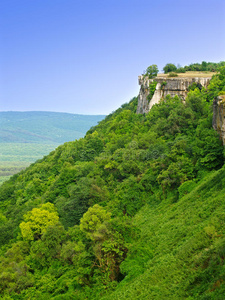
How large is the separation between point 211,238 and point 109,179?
86.8 ft

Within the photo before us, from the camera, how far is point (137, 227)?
25797 mm

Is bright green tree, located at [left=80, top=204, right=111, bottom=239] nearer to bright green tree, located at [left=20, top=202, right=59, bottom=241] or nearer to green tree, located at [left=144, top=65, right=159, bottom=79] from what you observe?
bright green tree, located at [left=20, top=202, right=59, bottom=241]

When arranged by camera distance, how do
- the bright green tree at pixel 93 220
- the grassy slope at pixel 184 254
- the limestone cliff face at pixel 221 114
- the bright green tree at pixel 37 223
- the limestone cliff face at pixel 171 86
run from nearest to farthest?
the grassy slope at pixel 184 254 → the bright green tree at pixel 93 220 → the limestone cliff face at pixel 221 114 → the bright green tree at pixel 37 223 → the limestone cliff face at pixel 171 86

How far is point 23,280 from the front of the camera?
26344 mm

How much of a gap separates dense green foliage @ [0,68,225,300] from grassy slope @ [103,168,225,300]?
6 centimetres

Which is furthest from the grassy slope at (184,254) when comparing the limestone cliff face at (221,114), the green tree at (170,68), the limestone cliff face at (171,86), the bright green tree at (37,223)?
the green tree at (170,68)

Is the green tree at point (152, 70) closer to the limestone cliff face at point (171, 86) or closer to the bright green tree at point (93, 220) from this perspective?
the limestone cliff face at point (171, 86)

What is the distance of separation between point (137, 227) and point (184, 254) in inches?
341

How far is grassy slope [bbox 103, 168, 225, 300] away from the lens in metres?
14.1

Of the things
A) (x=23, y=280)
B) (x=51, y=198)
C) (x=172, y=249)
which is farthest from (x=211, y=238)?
(x=51, y=198)

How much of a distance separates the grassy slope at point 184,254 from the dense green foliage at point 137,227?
0.06 m

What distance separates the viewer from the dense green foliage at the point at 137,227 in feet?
55.9

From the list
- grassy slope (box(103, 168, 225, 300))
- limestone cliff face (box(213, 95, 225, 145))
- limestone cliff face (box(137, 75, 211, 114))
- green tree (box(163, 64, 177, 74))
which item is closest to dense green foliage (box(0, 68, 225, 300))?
grassy slope (box(103, 168, 225, 300))

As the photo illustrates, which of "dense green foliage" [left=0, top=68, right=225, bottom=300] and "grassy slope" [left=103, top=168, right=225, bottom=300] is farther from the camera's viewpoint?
"dense green foliage" [left=0, top=68, right=225, bottom=300]
